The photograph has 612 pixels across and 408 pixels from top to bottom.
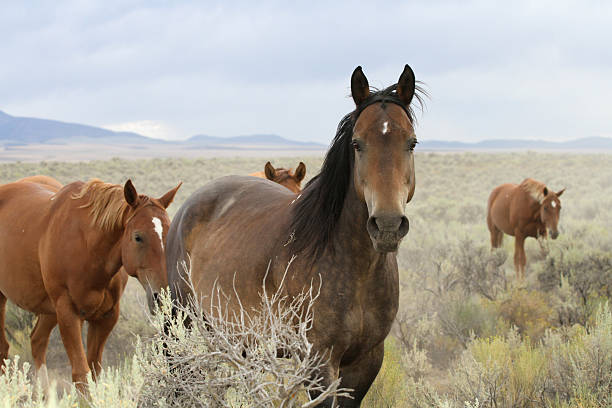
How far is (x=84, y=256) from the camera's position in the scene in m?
4.66

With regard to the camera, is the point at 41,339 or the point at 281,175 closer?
the point at 41,339

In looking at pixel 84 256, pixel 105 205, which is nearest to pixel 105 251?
pixel 84 256

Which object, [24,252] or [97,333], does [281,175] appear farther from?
[24,252]

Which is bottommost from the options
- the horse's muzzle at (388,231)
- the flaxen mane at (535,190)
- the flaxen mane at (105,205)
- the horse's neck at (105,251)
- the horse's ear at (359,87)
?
the horse's neck at (105,251)

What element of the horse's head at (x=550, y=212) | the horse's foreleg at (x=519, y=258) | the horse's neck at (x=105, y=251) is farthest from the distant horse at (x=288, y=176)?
the horse's head at (x=550, y=212)

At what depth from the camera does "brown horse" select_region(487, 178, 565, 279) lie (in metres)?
9.99

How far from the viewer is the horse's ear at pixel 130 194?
451 centimetres

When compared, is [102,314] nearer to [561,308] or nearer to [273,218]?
[273,218]

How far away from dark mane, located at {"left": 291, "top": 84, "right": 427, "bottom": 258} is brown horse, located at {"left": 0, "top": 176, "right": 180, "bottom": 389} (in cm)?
194

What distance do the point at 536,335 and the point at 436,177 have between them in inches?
1134

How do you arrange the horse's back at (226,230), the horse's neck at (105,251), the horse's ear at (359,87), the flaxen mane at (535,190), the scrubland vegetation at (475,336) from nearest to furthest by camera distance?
the horse's ear at (359,87) → the horse's back at (226,230) → the scrubland vegetation at (475,336) → the horse's neck at (105,251) → the flaxen mane at (535,190)

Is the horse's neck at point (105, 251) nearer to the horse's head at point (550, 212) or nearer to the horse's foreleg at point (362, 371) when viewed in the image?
the horse's foreleg at point (362, 371)

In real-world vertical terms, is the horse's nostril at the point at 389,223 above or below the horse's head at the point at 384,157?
below

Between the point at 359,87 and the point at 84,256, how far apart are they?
3011 mm
